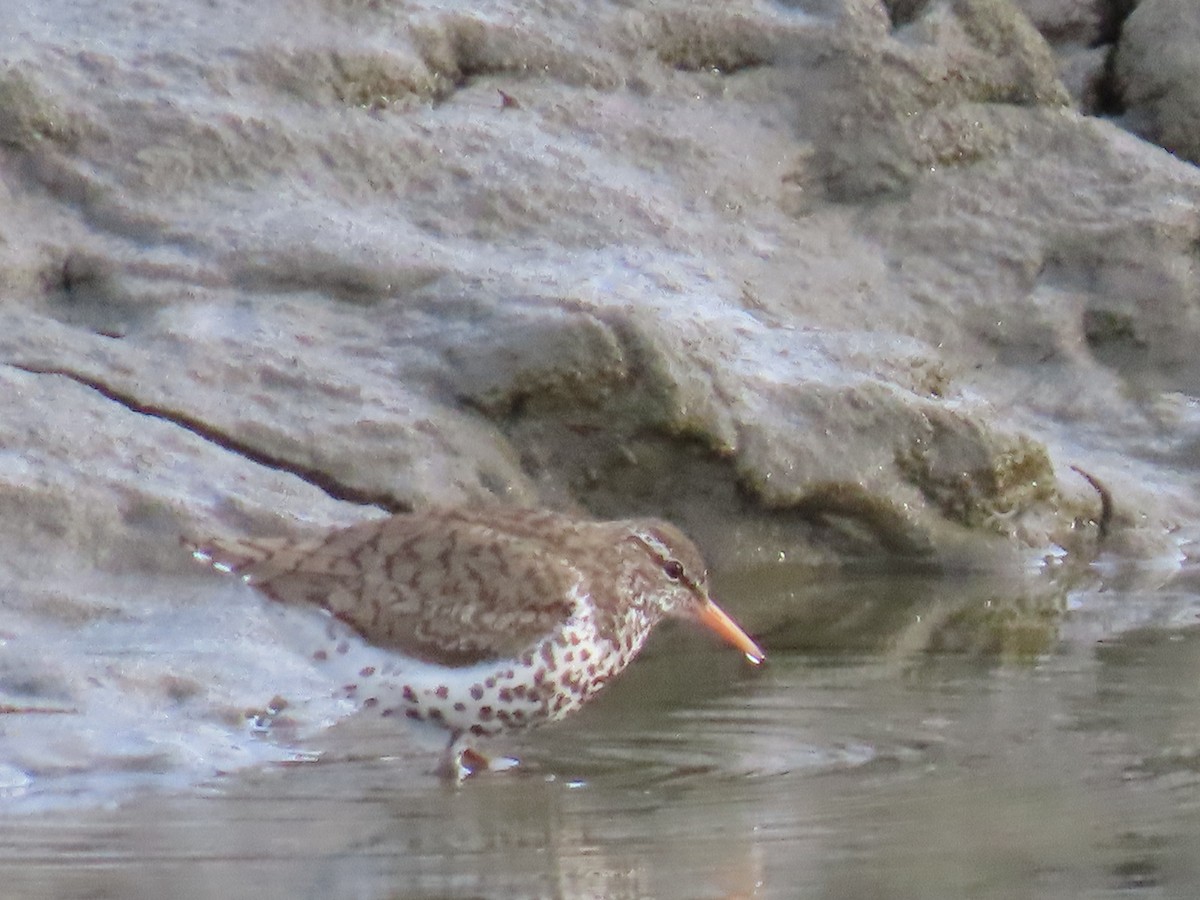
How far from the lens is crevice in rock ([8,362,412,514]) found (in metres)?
8.56

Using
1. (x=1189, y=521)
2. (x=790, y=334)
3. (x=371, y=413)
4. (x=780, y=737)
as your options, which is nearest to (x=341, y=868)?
(x=780, y=737)

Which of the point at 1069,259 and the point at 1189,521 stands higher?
the point at 1069,259

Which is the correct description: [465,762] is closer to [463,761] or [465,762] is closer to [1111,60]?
[463,761]

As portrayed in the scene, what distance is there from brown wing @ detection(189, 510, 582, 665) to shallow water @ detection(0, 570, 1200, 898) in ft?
1.22

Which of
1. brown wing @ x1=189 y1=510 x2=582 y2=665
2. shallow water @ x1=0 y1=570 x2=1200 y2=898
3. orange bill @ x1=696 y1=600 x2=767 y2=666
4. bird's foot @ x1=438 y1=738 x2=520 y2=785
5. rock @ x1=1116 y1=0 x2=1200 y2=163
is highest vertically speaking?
rock @ x1=1116 y1=0 x2=1200 y2=163

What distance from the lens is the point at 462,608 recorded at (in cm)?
662

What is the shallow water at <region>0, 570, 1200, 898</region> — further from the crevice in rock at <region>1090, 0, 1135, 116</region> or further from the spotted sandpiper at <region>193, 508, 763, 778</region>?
the crevice in rock at <region>1090, 0, 1135, 116</region>

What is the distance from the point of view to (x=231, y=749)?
21.4 ft

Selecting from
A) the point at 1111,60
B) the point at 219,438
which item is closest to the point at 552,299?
the point at 219,438

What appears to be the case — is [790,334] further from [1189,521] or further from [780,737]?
[780,737]

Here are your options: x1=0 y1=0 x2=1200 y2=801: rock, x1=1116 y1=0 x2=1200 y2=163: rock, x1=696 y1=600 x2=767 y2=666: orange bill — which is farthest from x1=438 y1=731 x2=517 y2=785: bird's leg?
x1=1116 y1=0 x2=1200 y2=163: rock

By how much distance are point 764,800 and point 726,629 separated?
148cm

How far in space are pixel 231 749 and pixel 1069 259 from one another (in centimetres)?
621

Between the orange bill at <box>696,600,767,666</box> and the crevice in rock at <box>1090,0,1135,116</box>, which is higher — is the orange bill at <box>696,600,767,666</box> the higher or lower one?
the lower one
